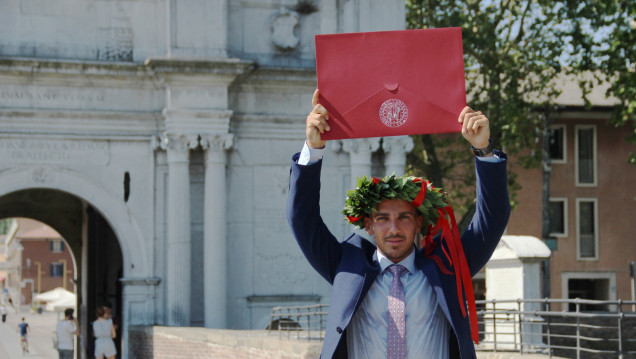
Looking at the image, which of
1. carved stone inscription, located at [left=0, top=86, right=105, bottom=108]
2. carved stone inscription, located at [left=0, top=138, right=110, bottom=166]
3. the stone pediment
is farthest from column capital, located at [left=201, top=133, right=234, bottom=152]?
the stone pediment

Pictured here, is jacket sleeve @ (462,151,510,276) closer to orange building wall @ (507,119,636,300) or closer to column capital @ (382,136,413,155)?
column capital @ (382,136,413,155)

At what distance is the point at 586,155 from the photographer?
133 feet

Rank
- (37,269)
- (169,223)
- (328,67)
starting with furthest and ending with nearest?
(37,269) → (169,223) → (328,67)

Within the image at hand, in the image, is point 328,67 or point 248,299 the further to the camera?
point 248,299

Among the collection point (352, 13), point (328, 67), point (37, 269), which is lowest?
point (37, 269)

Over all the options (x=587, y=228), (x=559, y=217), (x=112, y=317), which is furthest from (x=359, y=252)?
(x=587, y=228)


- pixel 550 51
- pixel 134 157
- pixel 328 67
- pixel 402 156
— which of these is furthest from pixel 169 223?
pixel 328 67

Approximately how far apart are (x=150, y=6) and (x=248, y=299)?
561 cm

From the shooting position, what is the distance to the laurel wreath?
19.3 feet

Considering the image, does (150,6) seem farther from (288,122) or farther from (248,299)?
(248,299)

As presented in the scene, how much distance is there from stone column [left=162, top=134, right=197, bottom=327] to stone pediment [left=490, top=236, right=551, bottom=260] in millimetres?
5688

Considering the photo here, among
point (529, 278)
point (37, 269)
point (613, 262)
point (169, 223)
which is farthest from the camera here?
point (37, 269)

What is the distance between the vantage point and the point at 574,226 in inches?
1574

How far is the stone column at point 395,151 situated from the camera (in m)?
21.5
